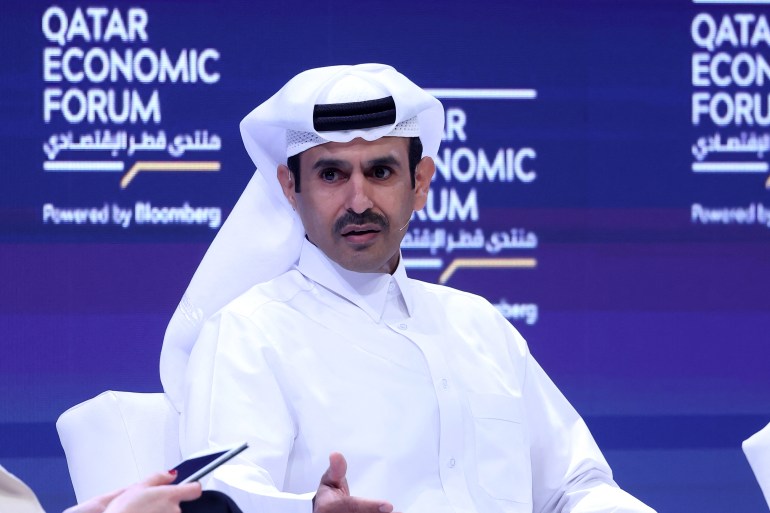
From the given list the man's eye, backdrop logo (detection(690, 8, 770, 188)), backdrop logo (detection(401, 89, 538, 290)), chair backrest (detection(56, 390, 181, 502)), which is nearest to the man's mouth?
the man's eye

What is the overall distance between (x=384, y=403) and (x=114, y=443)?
62 cm

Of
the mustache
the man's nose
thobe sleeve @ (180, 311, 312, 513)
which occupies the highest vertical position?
the man's nose

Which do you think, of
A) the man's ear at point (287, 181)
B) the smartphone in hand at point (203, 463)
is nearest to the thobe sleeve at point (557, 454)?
the man's ear at point (287, 181)

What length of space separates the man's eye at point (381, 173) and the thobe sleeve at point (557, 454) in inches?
21.3

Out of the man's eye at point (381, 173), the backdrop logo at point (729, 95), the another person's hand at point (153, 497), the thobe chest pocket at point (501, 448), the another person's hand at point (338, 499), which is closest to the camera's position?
the another person's hand at point (153, 497)

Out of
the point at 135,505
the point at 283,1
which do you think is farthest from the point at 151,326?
the point at 135,505

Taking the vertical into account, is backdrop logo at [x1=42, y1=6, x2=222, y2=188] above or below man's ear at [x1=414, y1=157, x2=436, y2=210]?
above

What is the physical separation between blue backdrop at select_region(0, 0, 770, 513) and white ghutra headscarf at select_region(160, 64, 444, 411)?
6.04 ft

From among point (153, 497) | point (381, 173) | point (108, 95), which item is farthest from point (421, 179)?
point (108, 95)

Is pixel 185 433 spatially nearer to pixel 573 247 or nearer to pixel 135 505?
pixel 135 505

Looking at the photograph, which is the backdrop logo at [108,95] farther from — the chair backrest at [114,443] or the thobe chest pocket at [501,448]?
the thobe chest pocket at [501,448]

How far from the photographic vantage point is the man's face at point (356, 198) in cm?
294

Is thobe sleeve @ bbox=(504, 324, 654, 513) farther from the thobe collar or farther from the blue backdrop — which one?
the blue backdrop

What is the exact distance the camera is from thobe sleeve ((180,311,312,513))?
103 inches
